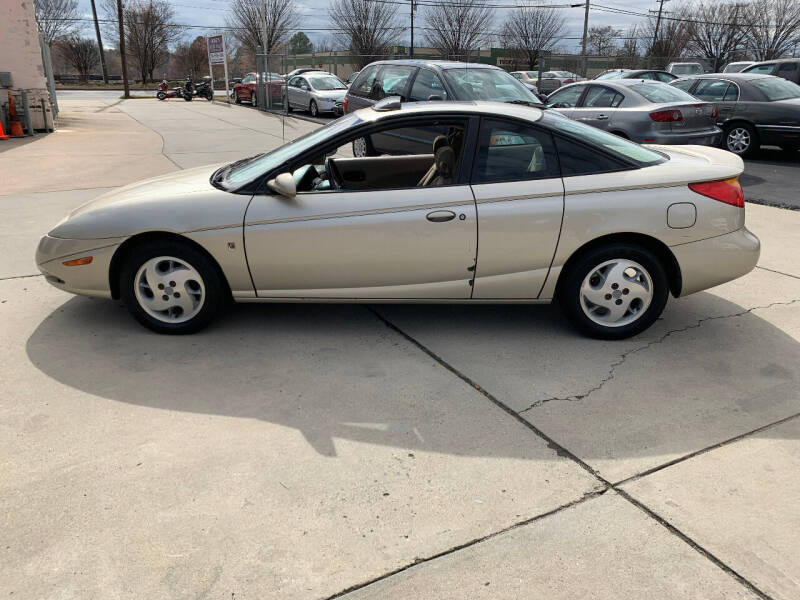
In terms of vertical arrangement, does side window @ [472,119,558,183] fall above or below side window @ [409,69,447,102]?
below

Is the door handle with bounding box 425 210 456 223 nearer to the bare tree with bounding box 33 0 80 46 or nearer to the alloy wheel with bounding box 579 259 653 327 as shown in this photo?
the alloy wheel with bounding box 579 259 653 327

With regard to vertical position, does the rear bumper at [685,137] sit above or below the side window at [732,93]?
below

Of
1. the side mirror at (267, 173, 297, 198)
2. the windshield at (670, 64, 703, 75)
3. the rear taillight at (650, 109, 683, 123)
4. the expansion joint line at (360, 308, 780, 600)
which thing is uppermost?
the windshield at (670, 64, 703, 75)

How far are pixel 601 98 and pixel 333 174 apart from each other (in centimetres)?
706

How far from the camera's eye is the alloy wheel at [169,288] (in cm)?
416

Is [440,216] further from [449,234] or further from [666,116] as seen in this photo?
[666,116]

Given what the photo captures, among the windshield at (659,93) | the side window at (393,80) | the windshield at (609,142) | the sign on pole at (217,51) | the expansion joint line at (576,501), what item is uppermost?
the sign on pole at (217,51)

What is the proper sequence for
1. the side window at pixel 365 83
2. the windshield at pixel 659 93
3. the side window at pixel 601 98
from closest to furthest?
1. the windshield at pixel 659 93
2. the side window at pixel 601 98
3. the side window at pixel 365 83

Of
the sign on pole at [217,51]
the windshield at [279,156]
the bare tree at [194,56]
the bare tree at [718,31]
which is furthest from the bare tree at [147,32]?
the windshield at [279,156]

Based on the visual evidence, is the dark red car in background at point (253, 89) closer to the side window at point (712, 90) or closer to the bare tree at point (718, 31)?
the side window at point (712, 90)

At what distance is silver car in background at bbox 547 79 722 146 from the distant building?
462 inches

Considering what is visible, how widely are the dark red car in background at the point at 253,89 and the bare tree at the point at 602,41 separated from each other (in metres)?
43.3

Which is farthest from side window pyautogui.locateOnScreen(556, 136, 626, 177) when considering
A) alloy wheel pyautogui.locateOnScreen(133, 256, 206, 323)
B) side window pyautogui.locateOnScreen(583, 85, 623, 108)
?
side window pyautogui.locateOnScreen(583, 85, 623, 108)

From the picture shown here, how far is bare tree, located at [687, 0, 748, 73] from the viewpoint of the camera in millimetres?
44031
